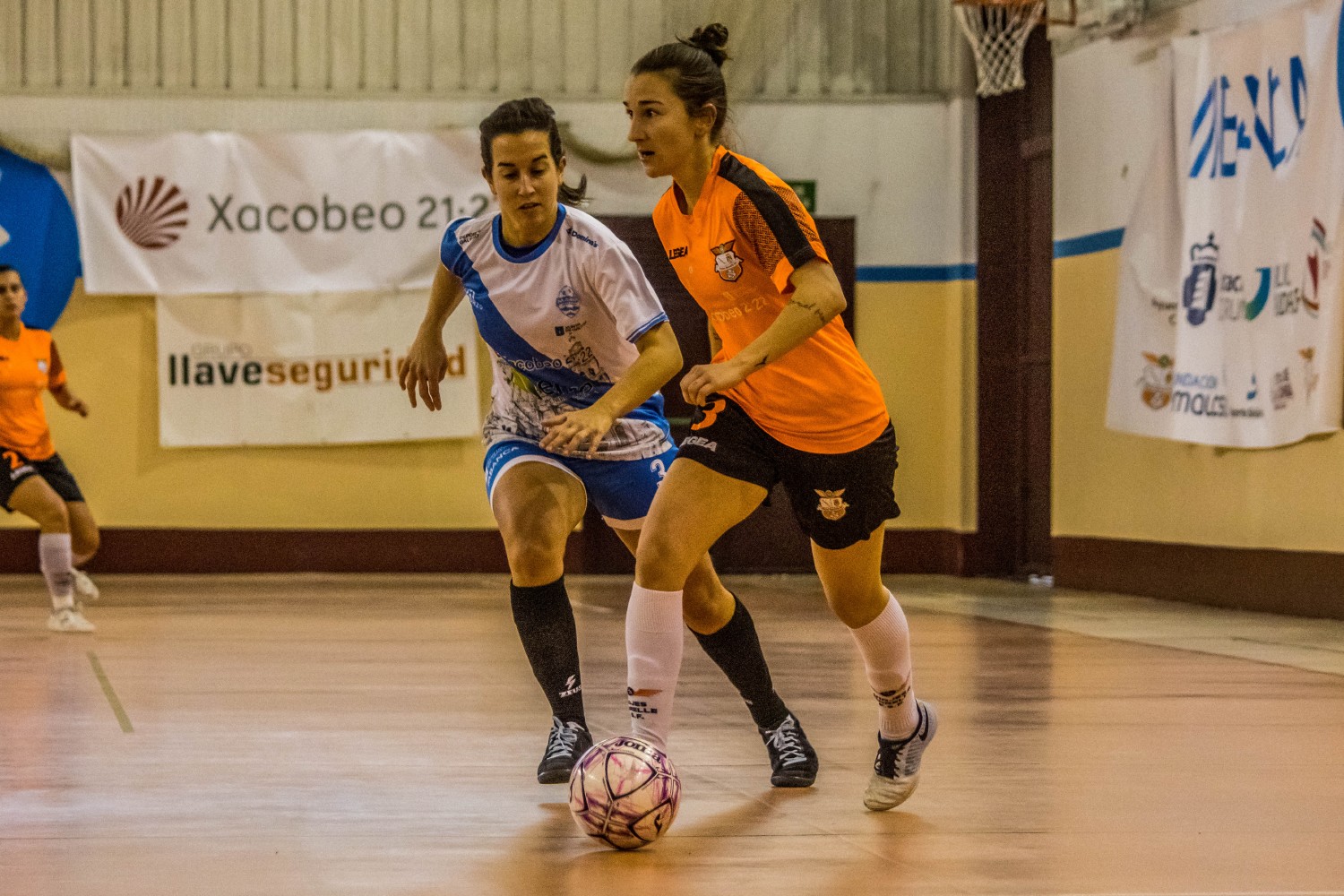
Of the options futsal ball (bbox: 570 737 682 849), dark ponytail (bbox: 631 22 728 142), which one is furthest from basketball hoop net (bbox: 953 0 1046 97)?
futsal ball (bbox: 570 737 682 849)

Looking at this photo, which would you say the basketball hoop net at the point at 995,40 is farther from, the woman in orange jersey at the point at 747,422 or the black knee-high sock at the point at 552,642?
the woman in orange jersey at the point at 747,422

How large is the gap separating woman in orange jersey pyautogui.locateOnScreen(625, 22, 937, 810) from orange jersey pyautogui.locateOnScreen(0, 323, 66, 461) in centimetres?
652

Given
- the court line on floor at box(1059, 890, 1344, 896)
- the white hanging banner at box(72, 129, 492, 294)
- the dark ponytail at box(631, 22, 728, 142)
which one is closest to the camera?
the court line on floor at box(1059, 890, 1344, 896)

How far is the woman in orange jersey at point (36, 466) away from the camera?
31.1 feet

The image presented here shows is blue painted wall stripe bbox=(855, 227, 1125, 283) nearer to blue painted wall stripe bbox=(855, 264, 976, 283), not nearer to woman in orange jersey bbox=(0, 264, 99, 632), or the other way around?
blue painted wall stripe bbox=(855, 264, 976, 283)

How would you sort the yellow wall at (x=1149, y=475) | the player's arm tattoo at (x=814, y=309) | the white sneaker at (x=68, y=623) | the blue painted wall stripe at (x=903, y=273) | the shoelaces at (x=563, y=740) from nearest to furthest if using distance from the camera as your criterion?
1. the player's arm tattoo at (x=814, y=309)
2. the shoelaces at (x=563, y=740)
3. the white sneaker at (x=68, y=623)
4. the yellow wall at (x=1149, y=475)
5. the blue painted wall stripe at (x=903, y=273)

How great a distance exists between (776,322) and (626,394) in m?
0.52

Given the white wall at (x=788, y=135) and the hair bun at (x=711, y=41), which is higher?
the white wall at (x=788, y=135)

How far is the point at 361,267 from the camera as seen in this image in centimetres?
1427

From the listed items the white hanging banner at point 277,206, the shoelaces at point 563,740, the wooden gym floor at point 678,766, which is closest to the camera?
the wooden gym floor at point 678,766

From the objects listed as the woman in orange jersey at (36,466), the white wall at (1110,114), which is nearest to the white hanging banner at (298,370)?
the woman in orange jersey at (36,466)

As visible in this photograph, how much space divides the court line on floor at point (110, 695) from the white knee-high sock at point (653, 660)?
7.03 ft

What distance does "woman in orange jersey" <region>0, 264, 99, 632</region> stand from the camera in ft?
31.1

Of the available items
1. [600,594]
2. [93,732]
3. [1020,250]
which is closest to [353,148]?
[600,594]
